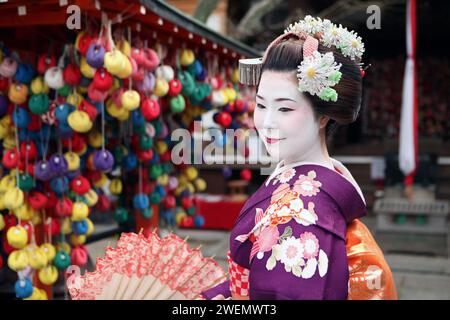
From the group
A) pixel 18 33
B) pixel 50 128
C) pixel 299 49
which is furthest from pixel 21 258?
pixel 299 49

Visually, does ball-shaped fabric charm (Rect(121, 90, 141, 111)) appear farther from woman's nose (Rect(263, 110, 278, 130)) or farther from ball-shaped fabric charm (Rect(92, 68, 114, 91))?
woman's nose (Rect(263, 110, 278, 130))

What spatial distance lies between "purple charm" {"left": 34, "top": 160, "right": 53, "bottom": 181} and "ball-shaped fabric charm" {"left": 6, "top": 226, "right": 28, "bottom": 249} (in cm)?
39

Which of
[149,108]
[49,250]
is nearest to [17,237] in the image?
[49,250]

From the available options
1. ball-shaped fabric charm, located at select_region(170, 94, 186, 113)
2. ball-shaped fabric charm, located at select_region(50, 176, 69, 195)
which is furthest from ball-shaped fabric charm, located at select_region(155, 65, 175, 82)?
ball-shaped fabric charm, located at select_region(50, 176, 69, 195)

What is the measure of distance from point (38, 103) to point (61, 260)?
1.18 meters

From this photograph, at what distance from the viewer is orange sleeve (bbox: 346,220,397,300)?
6.13 ft

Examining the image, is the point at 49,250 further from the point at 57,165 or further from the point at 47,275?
the point at 57,165

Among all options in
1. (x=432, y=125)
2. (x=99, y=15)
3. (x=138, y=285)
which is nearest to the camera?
(x=138, y=285)

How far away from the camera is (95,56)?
10.8 ft

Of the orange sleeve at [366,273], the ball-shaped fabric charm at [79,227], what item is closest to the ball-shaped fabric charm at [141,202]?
the ball-shaped fabric charm at [79,227]

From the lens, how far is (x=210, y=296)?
6.41 feet

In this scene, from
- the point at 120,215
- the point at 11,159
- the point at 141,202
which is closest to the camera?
the point at 11,159
